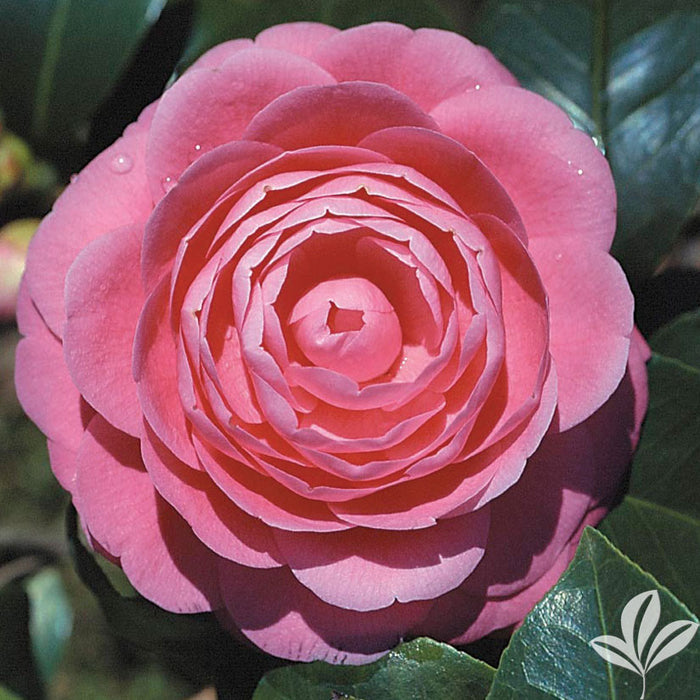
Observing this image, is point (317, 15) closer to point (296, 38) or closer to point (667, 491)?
point (296, 38)

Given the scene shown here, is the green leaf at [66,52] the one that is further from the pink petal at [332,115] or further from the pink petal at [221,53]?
the pink petal at [332,115]

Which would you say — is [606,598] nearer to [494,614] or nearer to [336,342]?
[494,614]

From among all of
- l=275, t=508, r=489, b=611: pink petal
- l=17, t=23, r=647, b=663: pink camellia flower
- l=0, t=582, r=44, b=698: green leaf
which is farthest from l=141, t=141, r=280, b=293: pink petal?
l=0, t=582, r=44, b=698: green leaf

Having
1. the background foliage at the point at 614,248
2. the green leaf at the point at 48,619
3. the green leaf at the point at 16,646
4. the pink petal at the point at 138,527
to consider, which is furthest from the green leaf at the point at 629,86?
the green leaf at the point at 48,619

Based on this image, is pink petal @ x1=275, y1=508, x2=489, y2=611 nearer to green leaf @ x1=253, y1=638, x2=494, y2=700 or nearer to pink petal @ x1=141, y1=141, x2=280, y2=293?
green leaf @ x1=253, y1=638, x2=494, y2=700

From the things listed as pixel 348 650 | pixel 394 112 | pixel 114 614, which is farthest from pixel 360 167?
pixel 114 614

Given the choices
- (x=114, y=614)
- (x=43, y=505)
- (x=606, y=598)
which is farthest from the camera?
(x=43, y=505)

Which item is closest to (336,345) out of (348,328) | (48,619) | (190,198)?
(348,328)
